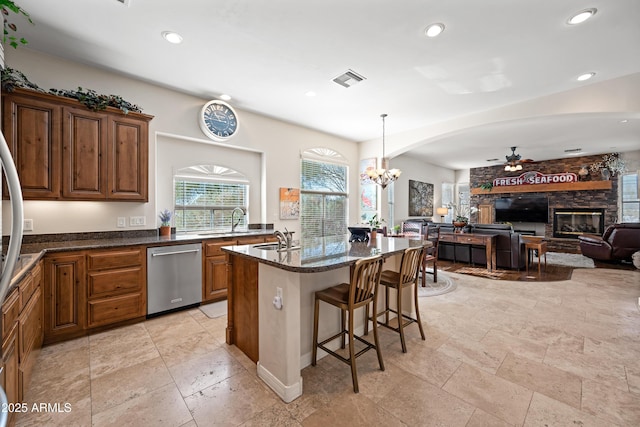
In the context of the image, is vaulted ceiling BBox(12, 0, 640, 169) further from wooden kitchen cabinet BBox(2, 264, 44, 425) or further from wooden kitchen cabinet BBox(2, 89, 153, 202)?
wooden kitchen cabinet BBox(2, 264, 44, 425)

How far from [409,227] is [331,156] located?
2364 millimetres

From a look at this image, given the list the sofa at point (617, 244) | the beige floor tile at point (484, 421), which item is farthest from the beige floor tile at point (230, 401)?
the sofa at point (617, 244)

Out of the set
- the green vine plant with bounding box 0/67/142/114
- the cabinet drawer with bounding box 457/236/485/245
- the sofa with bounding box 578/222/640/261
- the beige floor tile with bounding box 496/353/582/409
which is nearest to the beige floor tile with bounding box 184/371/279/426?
the beige floor tile with bounding box 496/353/582/409

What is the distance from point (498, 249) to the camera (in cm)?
577

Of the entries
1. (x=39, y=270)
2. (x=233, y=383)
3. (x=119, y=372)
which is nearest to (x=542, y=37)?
(x=233, y=383)

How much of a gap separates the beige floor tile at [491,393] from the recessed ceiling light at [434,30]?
10.2ft

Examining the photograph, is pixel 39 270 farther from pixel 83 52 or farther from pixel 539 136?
pixel 539 136

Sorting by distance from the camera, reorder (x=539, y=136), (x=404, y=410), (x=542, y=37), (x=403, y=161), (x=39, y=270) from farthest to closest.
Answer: (x=403, y=161) → (x=539, y=136) → (x=542, y=37) → (x=39, y=270) → (x=404, y=410)

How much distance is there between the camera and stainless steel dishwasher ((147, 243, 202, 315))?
318 centimetres

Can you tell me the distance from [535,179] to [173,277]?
11.2 m

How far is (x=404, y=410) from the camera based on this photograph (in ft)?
5.95

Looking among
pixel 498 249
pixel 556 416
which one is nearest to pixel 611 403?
pixel 556 416

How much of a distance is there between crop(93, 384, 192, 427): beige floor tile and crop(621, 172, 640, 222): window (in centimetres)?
1165

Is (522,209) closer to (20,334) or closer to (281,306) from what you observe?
(281,306)
